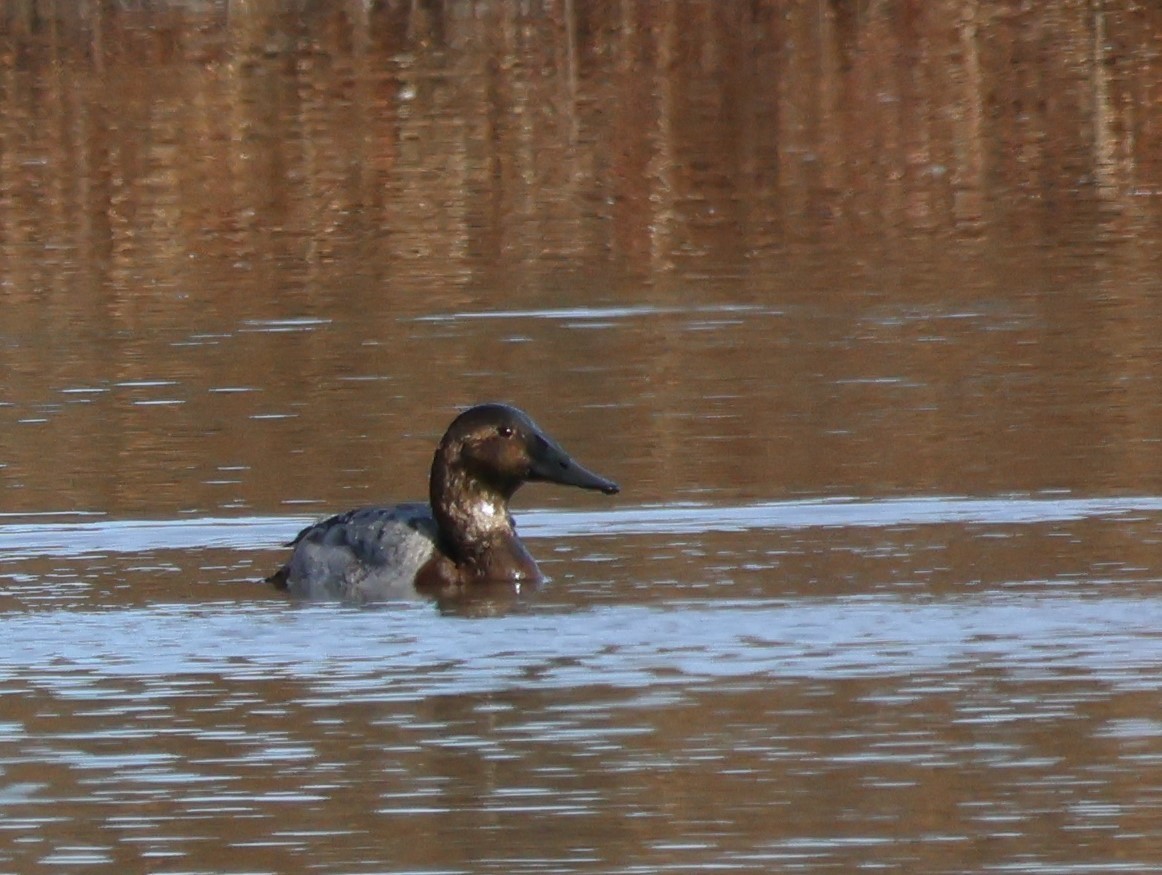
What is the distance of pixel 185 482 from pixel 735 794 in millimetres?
5658

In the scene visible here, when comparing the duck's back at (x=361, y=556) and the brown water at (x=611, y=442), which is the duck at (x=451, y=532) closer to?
the duck's back at (x=361, y=556)

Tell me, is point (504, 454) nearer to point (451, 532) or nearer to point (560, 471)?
point (560, 471)

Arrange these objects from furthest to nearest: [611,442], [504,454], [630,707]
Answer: [611,442] < [504,454] < [630,707]

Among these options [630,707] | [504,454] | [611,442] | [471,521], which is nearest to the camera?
[630,707]

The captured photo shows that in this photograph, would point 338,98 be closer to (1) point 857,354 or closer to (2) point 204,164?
(2) point 204,164

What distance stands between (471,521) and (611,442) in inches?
98.6

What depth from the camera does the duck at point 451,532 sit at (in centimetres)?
1016

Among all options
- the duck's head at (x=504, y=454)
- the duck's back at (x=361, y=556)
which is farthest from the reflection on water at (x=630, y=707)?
the duck's head at (x=504, y=454)

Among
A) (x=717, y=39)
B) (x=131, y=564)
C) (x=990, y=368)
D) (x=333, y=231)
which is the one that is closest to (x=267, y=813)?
(x=131, y=564)

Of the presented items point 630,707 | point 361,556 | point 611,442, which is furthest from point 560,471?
point 630,707

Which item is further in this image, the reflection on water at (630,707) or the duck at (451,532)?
the duck at (451,532)

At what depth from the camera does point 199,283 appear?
62.4 ft

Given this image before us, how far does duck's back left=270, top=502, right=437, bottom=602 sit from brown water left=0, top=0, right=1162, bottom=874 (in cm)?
20

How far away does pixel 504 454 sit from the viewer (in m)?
10.7
